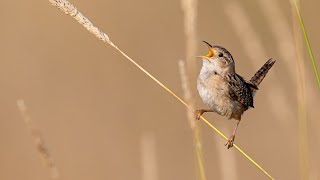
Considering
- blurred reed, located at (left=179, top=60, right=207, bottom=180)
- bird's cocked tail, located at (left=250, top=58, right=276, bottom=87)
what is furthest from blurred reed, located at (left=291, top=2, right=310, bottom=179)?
bird's cocked tail, located at (left=250, top=58, right=276, bottom=87)

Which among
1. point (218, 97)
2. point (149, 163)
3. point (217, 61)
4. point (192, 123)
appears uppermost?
point (192, 123)

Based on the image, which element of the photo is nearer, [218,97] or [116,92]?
[218,97]

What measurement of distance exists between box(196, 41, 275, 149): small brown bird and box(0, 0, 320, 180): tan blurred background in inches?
194

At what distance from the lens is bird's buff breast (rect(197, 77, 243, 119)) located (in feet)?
15.9

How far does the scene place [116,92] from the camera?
44.3 ft

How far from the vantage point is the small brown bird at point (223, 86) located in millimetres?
4883

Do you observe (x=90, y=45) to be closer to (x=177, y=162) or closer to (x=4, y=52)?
(x=4, y=52)

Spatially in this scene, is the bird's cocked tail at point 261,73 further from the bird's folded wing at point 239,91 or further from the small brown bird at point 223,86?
the bird's folded wing at point 239,91

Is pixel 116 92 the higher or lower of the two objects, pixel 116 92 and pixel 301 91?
the lower

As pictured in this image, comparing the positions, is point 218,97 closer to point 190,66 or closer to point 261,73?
point 261,73

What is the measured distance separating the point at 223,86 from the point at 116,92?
8538mm

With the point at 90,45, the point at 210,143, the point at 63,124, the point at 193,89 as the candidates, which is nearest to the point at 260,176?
the point at 210,143

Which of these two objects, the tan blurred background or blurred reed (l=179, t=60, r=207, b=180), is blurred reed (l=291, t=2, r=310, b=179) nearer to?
blurred reed (l=179, t=60, r=207, b=180)

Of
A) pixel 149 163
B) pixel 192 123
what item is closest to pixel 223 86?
pixel 149 163
